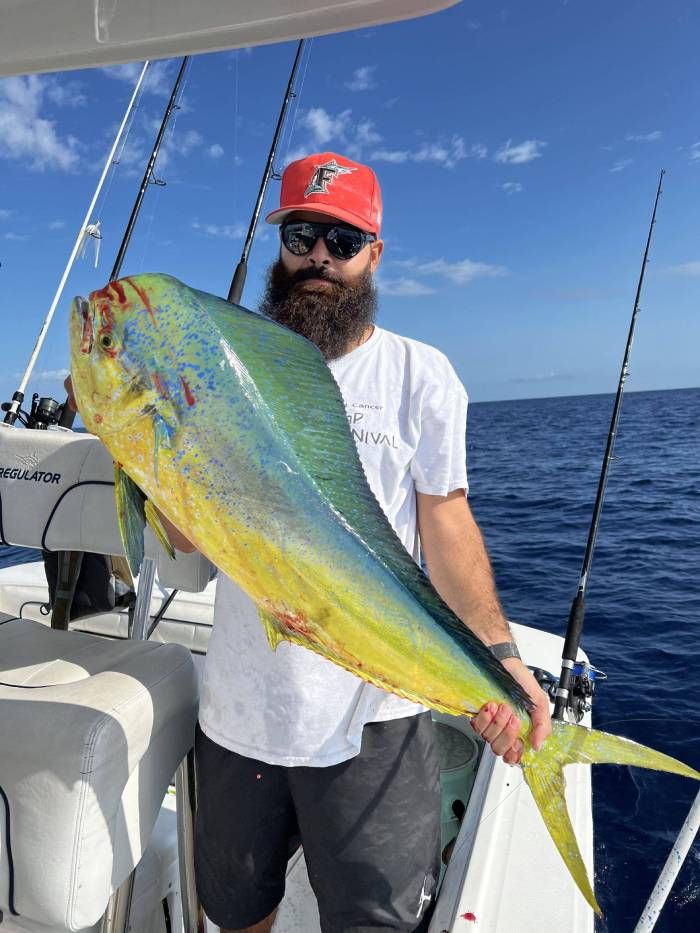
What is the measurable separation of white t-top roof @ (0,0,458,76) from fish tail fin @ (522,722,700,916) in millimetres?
1531

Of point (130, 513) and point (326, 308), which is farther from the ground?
point (326, 308)

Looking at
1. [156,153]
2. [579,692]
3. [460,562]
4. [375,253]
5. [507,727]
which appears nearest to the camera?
[507,727]

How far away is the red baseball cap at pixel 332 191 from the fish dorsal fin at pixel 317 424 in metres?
0.86

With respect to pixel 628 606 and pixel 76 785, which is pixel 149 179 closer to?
pixel 76 785

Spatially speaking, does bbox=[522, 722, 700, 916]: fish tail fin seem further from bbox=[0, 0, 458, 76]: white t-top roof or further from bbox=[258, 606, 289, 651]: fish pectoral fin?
bbox=[0, 0, 458, 76]: white t-top roof

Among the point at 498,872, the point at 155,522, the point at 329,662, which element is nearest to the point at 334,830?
the point at 329,662

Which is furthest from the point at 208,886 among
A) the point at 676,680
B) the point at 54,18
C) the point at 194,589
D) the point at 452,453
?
the point at 676,680

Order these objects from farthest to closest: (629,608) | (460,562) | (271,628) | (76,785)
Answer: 1. (629,608)
2. (460,562)
3. (76,785)
4. (271,628)

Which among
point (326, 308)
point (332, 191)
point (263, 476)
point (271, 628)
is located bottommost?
point (271, 628)

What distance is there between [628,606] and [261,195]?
23.3 ft

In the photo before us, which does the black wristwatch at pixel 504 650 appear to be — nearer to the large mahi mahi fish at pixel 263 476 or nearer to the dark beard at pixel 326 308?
the large mahi mahi fish at pixel 263 476

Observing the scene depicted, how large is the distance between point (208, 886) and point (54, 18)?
2.23 m

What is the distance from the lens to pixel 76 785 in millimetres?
1478

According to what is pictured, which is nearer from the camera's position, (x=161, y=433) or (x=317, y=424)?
(x=161, y=433)
